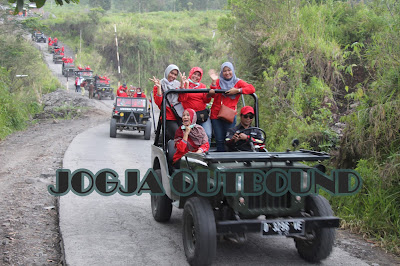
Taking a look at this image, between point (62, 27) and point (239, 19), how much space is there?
5930cm

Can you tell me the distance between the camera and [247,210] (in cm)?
495

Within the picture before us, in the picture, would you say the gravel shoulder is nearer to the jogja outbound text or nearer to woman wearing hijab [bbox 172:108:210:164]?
the jogja outbound text

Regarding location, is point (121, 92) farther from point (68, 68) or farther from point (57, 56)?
point (57, 56)

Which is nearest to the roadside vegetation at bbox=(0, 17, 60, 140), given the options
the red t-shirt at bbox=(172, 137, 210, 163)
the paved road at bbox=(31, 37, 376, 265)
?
the paved road at bbox=(31, 37, 376, 265)

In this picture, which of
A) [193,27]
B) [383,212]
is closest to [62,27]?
[193,27]

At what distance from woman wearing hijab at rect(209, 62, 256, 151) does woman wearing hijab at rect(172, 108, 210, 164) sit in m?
0.61

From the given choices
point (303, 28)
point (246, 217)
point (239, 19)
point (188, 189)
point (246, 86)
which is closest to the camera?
point (246, 217)

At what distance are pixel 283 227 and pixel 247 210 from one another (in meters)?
0.40

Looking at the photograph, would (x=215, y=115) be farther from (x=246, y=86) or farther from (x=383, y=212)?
(x=383, y=212)

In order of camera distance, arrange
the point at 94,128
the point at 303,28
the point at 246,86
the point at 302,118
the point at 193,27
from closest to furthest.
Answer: the point at 246,86 → the point at 302,118 → the point at 303,28 → the point at 94,128 → the point at 193,27

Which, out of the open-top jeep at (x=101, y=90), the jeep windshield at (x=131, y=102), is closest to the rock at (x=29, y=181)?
the jeep windshield at (x=131, y=102)

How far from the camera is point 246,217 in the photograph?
16.6 ft

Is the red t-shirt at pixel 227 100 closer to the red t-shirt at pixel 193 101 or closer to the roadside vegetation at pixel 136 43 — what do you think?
the red t-shirt at pixel 193 101

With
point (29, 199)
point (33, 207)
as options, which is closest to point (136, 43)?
point (29, 199)
